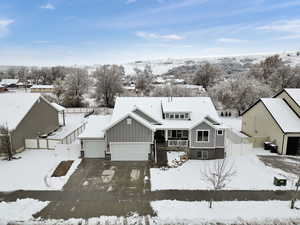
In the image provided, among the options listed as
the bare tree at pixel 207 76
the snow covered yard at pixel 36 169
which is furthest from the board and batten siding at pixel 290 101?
the bare tree at pixel 207 76

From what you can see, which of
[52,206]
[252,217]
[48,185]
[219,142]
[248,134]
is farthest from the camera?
[248,134]

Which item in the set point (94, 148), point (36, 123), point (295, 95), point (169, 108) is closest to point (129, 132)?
point (94, 148)

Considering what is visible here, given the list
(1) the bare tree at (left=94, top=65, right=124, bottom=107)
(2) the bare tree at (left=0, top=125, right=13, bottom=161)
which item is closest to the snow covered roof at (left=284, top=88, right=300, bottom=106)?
(2) the bare tree at (left=0, top=125, right=13, bottom=161)

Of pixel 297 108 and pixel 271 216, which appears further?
pixel 297 108

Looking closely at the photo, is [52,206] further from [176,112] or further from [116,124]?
[176,112]

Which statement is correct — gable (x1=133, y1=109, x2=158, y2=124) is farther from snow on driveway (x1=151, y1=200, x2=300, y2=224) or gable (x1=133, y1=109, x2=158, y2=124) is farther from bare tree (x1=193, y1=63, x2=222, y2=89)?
bare tree (x1=193, y1=63, x2=222, y2=89)

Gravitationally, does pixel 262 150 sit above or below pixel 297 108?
below

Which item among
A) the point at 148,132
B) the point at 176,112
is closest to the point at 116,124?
the point at 148,132
